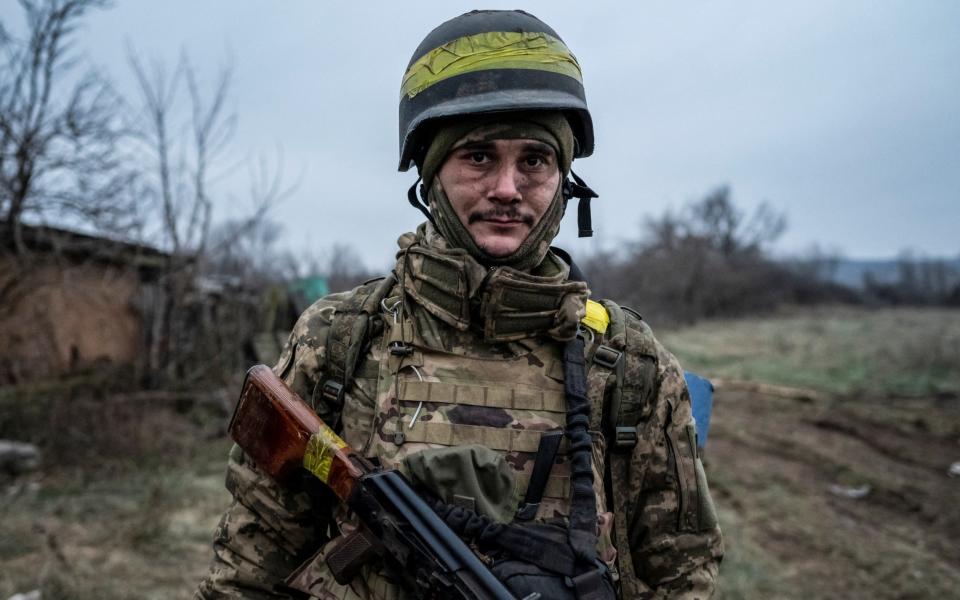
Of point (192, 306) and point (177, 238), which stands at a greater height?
point (177, 238)

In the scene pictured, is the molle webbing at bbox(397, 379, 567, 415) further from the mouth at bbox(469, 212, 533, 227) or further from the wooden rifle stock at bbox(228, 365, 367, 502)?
the mouth at bbox(469, 212, 533, 227)

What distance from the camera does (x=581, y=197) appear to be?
2117 mm

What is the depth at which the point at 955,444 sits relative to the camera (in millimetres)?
8867

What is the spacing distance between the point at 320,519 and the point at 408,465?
0.43 meters

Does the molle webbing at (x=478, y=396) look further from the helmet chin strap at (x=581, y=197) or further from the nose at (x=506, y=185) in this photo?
the helmet chin strap at (x=581, y=197)

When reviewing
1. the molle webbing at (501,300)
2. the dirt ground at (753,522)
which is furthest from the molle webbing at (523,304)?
the dirt ground at (753,522)

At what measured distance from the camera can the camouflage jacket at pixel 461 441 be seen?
164cm

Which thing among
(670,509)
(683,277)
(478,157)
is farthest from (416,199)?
(683,277)

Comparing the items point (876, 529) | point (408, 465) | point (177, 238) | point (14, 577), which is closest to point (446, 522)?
point (408, 465)

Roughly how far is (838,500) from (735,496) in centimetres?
104

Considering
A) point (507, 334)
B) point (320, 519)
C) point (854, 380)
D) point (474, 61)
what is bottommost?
point (854, 380)

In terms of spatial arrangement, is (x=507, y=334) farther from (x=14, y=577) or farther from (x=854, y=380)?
(x=854, y=380)

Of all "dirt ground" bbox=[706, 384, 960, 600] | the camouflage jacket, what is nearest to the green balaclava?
the camouflage jacket

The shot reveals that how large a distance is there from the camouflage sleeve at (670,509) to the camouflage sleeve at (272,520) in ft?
2.78
